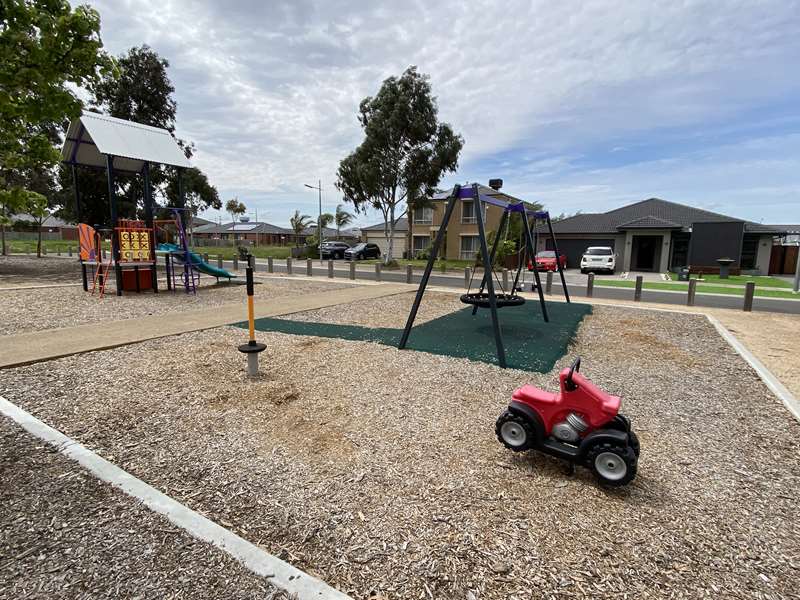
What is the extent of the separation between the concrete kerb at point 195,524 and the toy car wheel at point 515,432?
67.8 inches

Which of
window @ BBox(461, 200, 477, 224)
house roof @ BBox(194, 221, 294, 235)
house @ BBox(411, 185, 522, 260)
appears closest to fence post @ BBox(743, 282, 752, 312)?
house @ BBox(411, 185, 522, 260)

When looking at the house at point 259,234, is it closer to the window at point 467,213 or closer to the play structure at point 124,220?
the window at point 467,213

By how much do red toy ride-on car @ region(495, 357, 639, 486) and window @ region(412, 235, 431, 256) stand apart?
1415 inches

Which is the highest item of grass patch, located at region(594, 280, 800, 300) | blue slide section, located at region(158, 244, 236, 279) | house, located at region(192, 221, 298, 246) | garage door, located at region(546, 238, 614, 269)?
house, located at region(192, 221, 298, 246)

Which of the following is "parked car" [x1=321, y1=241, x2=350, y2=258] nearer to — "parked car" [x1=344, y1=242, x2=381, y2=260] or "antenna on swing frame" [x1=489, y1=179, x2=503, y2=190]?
"parked car" [x1=344, y1=242, x2=381, y2=260]

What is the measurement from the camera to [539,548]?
2.25 m

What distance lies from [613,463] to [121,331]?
752cm

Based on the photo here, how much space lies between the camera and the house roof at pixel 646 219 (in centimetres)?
2679

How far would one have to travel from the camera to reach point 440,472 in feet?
9.84

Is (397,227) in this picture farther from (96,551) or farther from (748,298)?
(96,551)

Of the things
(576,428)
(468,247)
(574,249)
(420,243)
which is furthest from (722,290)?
(420,243)

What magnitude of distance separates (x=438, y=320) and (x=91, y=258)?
10.0 meters

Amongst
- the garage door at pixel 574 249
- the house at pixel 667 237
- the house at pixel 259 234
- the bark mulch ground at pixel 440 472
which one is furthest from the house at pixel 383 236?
the bark mulch ground at pixel 440 472

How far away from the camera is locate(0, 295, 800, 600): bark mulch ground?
2123 mm
